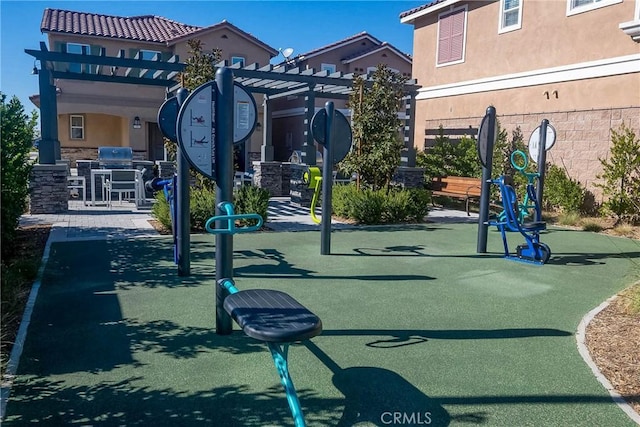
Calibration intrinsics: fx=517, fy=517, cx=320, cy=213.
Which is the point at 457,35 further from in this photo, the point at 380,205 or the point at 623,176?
the point at 380,205

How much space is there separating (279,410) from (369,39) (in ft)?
95.6

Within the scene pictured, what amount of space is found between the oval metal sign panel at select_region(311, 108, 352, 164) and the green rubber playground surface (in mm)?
1713

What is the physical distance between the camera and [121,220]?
419 inches

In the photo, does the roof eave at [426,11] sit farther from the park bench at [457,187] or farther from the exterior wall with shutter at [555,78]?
the park bench at [457,187]

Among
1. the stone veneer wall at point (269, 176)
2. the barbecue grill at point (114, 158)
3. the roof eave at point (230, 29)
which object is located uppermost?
the roof eave at point (230, 29)

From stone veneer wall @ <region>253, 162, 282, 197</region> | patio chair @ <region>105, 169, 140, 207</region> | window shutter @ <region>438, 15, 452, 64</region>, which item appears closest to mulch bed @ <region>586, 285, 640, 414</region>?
patio chair @ <region>105, 169, 140, 207</region>

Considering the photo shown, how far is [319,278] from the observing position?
6.49 meters

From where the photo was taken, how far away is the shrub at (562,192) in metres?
12.6

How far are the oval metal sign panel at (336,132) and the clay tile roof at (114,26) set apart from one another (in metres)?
19.4

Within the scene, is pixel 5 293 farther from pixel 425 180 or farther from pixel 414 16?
pixel 414 16

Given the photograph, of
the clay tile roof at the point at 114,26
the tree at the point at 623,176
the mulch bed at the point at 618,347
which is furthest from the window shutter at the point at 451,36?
the mulch bed at the point at 618,347

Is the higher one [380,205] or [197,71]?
[197,71]

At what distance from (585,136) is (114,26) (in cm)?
2237

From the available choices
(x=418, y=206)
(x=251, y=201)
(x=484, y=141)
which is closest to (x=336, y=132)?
(x=484, y=141)
